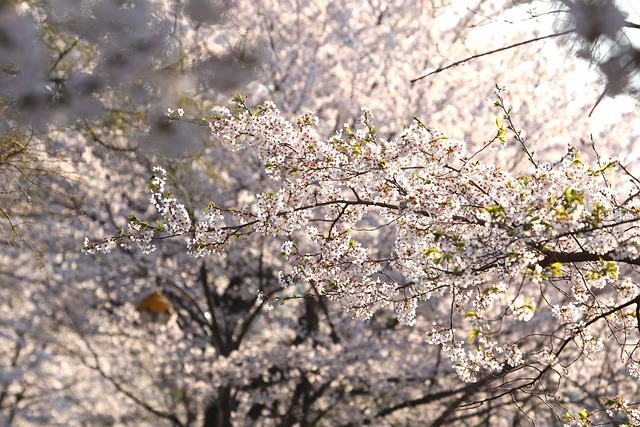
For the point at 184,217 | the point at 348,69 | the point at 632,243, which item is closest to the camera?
the point at 632,243

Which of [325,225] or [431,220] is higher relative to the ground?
[325,225]

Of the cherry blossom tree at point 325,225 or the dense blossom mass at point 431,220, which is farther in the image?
the cherry blossom tree at point 325,225

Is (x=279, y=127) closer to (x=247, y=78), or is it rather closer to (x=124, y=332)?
(x=247, y=78)

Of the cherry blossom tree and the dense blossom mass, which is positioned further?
the cherry blossom tree

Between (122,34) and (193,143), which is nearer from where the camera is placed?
(122,34)

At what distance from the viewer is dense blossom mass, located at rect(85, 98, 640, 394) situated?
331cm

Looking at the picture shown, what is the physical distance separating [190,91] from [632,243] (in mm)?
4712

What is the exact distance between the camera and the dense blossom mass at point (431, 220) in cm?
331

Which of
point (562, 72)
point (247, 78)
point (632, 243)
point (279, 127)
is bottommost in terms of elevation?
point (632, 243)

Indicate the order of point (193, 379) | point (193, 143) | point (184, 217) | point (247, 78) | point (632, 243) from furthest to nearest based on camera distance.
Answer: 1. point (193, 379)
2. point (247, 78)
3. point (193, 143)
4. point (184, 217)
5. point (632, 243)

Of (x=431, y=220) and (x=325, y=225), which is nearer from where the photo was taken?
(x=431, y=220)

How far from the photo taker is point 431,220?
3.70m

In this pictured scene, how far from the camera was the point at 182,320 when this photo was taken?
11914 millimetres

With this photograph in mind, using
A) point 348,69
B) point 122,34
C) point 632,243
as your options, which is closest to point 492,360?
point 632,243
